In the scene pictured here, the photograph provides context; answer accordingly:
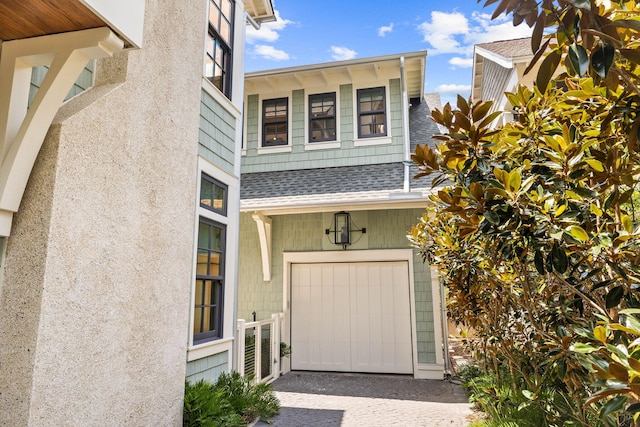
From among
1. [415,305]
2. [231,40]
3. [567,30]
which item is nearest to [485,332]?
[415,305]

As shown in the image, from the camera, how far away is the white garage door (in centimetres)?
805

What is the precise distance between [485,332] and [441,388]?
270 cm

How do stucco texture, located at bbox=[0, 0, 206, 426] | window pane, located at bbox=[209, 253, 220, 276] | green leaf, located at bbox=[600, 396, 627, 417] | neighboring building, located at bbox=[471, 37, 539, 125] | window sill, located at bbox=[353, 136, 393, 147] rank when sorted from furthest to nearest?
window sill, located at bbox=[353, 136, 393, 147] < neighboring building, located at bbox=[471, 37, 539, 125] < window pane, located at bbox=[209, 253, 220, 276] < stucco texture, located at bbox=[0, 0, 206, 426] < green leaf, located at bbox=[600, 396, 627, 417]

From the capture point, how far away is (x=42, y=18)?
2277mm

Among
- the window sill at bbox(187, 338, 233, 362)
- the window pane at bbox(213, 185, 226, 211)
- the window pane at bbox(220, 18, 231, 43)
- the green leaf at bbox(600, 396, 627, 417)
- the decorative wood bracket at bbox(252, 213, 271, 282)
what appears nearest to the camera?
the green leaf at bbox(600, 396, 627, 417)

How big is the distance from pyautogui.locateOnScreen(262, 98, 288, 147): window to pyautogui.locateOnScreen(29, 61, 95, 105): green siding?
606cm

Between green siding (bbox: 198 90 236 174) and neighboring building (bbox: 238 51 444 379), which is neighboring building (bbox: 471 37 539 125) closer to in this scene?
neighboring building (bbox: 238 51 444 379)

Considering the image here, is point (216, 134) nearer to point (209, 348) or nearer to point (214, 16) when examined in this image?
point (214, 16)

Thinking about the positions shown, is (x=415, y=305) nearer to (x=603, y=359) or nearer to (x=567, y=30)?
(x=603, y=359)

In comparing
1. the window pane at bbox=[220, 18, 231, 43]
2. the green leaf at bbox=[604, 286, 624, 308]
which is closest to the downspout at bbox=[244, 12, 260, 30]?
the window pane at bbox=[220, 18, 231, 43]

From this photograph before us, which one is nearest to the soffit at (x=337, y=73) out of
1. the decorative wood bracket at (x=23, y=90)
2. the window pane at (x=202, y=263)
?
the window pane at (x=202, y=263)

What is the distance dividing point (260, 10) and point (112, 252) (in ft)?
17.4

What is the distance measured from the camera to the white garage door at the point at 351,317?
8.05m

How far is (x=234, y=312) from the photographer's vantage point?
5.47 meters
